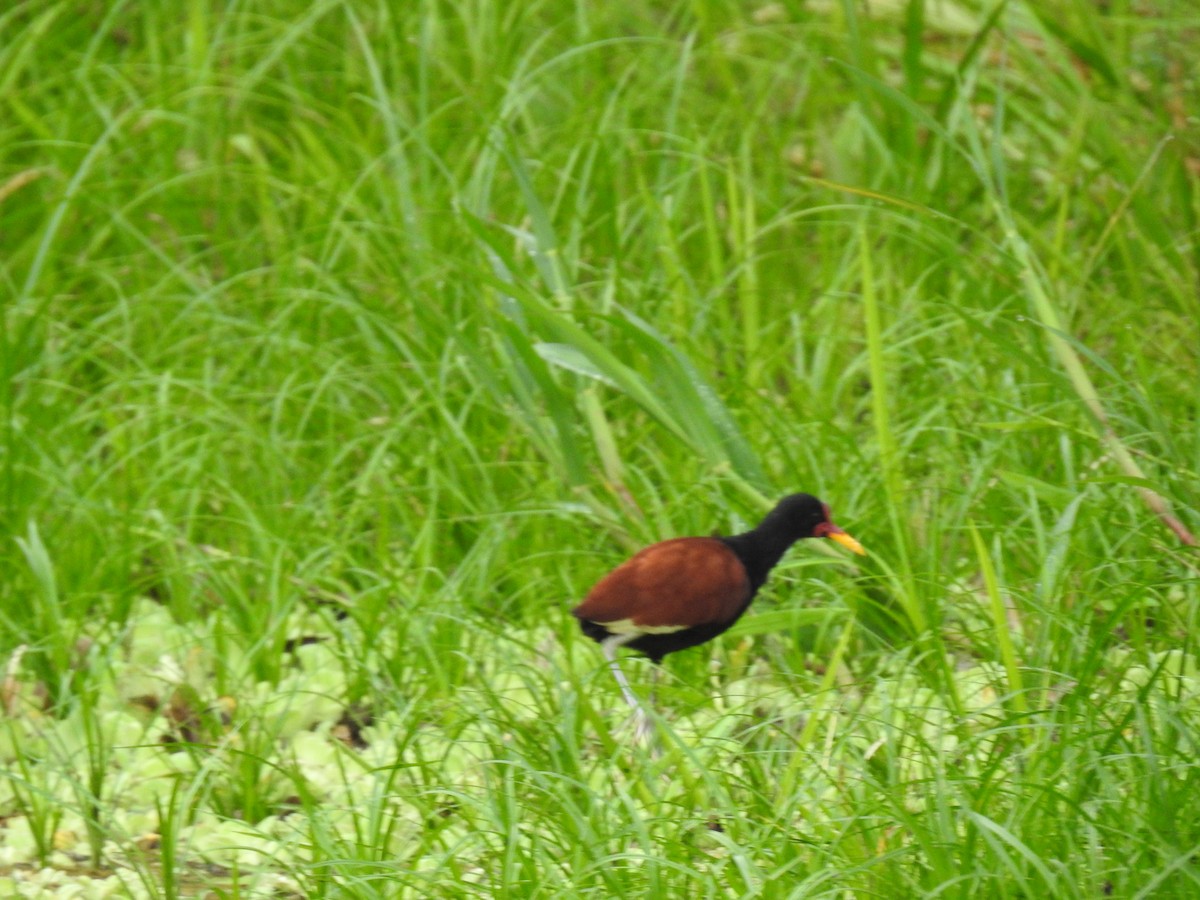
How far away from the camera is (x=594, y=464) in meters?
3.70

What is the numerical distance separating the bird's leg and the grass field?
0.15 feet

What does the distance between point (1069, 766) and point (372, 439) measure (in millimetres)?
2080

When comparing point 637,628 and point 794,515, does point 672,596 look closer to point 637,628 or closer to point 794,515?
point 637,628

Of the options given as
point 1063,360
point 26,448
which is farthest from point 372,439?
point 1063,360

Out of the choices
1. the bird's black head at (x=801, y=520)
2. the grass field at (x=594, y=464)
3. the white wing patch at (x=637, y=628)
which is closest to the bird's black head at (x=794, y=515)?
the bird's black head at (x=801, y=520)

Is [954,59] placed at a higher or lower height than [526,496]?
higher

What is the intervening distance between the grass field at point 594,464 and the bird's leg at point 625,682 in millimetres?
46

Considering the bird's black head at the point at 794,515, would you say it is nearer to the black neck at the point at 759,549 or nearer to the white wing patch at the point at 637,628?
the black neck at the point at 759,549

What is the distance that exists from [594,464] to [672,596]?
0.98m

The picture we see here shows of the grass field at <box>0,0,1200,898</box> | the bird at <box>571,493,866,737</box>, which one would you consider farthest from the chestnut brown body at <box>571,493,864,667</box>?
the grass field at <box>0,0,1200,898</box>

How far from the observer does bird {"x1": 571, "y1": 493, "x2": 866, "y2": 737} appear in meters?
2.77

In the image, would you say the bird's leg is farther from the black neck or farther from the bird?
the black neck

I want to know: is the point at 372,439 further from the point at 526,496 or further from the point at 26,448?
the point at 26,448

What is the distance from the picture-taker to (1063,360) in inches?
128
